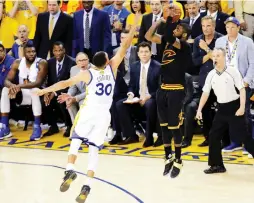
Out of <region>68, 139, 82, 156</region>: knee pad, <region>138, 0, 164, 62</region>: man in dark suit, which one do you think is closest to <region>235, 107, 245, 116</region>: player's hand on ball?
<region>68, 139, 82, 156</region>: knee pad

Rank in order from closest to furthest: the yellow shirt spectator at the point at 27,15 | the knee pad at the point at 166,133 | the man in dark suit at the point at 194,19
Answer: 1. the knee pad at the point at 166,133
2. the man in dark suit at the point at 194,19
3. the yellow shirt spectator at the point at 27,15

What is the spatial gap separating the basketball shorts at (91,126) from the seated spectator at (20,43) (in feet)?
16.0

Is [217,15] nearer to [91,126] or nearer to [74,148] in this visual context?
[91,126]

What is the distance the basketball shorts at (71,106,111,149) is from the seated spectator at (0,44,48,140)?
170 inches

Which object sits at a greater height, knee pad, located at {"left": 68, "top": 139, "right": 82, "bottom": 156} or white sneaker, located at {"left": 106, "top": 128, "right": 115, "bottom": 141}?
knee pad, located at {"left": 68, "top": 139, "right": 82, "bottom": 156}

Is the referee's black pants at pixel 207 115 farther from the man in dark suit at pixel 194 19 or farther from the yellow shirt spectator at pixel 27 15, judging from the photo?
the yellow shirt spectator at pixel 27 15

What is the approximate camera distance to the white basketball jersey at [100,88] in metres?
6.83

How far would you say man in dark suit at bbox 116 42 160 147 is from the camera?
10.1 meters

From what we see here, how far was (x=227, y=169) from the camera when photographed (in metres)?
8.50

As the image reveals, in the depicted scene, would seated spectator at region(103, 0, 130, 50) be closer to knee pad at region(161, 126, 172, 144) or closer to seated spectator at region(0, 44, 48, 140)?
seated spectator at region(0, 44, 48, 140)

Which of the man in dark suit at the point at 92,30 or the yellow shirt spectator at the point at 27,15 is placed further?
the yellow shirt spectator at the point at 27,15

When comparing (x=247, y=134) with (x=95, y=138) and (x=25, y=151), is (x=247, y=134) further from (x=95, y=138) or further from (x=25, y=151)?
(x=25, y=151)

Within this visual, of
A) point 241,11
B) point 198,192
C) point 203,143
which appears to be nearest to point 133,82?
point 203,143

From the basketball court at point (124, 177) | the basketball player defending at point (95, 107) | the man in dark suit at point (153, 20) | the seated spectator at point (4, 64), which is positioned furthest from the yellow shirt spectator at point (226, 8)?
the basketball player defending at point (95, 107)
